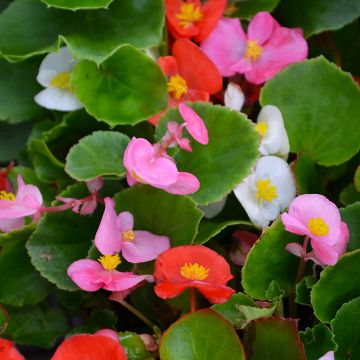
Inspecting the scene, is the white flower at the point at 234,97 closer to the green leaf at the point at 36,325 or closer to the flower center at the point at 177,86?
the flower center at the point at 177,86

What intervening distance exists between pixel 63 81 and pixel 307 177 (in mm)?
325

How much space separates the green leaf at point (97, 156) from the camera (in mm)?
684

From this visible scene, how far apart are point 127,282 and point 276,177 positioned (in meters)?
0.22

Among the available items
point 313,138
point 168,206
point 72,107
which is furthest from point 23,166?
point 313,138

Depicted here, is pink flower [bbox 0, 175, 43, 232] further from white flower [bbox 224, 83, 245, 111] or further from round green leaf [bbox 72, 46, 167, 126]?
white flower [bbox 224, 83, 245, 111]

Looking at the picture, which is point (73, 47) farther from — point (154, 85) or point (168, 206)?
point (168, 206)

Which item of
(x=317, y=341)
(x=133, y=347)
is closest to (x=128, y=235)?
(x=133, y=347)

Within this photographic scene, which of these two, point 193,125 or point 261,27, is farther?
point 261,27

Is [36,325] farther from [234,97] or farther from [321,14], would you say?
[321,14]

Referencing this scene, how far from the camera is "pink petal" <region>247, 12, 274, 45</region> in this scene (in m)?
0.83

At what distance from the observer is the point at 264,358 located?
638 millimetres

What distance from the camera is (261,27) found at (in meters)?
0.84

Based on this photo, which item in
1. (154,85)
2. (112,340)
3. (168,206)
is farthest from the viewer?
(154,85)

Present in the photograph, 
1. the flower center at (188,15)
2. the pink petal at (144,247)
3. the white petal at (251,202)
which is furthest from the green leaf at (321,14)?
the pink petal at (144,247)
